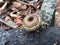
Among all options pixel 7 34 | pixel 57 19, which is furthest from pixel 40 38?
pixel 57 19

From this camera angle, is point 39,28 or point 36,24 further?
point 39,28

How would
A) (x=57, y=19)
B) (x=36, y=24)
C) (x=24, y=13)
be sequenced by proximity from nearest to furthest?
1. (x=36, y=24)
2. (x=57, y=19)
3. (x=24, y=13)

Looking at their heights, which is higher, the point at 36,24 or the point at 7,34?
the point at 36,24

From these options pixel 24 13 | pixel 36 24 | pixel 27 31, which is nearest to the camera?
pixel 36 24

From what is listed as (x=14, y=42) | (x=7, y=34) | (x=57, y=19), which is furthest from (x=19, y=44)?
(x=57, y=19)

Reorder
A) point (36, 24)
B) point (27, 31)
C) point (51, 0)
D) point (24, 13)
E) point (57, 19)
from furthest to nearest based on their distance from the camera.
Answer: point (24, 13) < point (51, 0) < point (57, 19) < point (27, 31) < point (36, 24)

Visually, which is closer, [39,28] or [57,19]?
[39,28]

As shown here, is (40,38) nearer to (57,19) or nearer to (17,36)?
(17,36)

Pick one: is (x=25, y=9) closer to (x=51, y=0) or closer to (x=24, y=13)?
(x=24, y=13)

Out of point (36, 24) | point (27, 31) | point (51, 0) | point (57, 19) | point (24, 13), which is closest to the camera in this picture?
A: point (36, 24)
